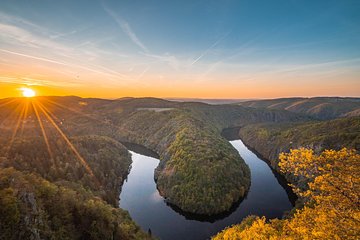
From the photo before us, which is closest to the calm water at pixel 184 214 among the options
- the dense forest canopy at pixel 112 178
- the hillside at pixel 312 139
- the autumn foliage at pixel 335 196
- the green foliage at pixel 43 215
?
the dense forest canopy at pixel 112 178

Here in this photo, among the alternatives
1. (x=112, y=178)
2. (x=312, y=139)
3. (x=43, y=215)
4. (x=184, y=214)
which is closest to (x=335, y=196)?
(x=43, y=215)

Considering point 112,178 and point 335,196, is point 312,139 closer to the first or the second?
point 112,178

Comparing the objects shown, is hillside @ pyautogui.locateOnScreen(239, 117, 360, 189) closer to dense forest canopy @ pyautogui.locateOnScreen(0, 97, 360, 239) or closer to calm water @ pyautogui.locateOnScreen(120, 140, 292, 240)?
dense forest canopy @ pyautogui.locateOnScreen(0, 97, 360, 239)

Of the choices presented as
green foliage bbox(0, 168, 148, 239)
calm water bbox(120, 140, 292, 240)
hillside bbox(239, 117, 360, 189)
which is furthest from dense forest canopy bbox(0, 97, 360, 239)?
calm water bbox(120, 140, 292, 240)

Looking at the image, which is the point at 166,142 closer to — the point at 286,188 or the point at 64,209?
the point at 286,188

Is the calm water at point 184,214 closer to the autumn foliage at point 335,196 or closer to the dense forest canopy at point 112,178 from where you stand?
the dense forest canopy at point 112,178

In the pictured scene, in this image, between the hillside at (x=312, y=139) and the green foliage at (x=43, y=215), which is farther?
the hillside at (x=312, y=139)

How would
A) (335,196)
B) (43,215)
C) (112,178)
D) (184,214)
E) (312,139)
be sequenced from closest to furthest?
1. (335,196)
2. (43,215)
3. (184,214)
4. (112,178)
5. (312,139)

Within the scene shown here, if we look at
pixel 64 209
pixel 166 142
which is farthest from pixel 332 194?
pixel 166 142
